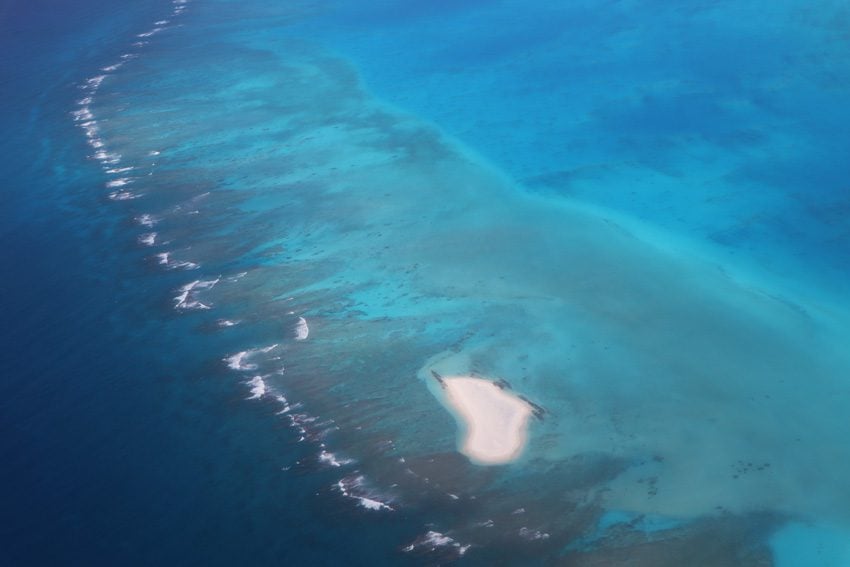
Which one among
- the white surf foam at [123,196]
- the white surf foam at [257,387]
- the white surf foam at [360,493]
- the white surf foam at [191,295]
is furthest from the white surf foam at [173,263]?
the white surf foam at [360,493]

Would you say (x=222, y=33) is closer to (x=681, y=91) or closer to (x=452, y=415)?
(x=681, y=91)

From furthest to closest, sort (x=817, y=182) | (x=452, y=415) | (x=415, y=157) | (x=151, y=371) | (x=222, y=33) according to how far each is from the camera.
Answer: (x=222, y=33) < (x=415, y=157) < (x=817, y=182) < (x=151, y=371) < (x=452, y=415)

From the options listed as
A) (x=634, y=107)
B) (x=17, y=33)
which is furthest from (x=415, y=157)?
(x=17, y=33)

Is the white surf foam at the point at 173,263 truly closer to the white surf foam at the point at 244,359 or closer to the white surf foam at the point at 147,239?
the white surf foam at the point at 147,239

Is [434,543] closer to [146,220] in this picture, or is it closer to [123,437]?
[123,437]

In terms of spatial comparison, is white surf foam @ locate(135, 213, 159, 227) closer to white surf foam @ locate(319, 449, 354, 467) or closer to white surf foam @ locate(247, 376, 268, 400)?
white surf foam @ locate(247, 376, 268, 400)

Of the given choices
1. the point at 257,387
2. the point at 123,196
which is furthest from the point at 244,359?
the point at 123,196

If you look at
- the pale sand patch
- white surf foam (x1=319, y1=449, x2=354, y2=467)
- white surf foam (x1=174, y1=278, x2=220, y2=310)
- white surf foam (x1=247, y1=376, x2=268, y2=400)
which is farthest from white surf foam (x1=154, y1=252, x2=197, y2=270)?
the pale sand patch
